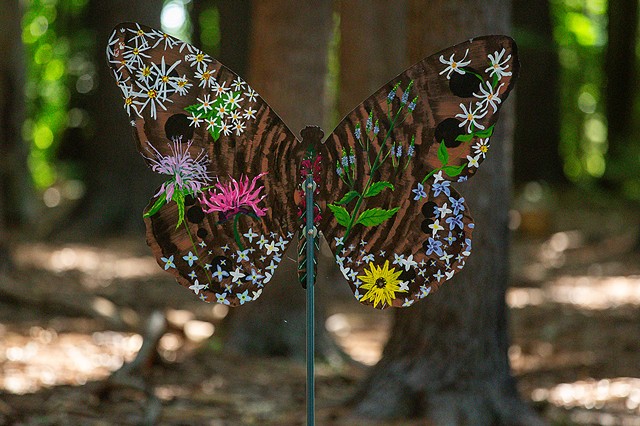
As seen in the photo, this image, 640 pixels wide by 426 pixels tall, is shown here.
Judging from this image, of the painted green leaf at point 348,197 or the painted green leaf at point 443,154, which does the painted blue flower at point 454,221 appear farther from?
the painted green leaf at point 348,197

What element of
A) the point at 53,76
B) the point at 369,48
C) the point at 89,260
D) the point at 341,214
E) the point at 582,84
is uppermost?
the point at 582,84

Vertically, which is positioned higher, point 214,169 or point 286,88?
point 286,88

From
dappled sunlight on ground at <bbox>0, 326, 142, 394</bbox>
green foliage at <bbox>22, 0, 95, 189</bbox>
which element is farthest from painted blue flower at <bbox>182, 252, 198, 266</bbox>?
green foliage at <bbox>22, 0, 95, 189</bbox>

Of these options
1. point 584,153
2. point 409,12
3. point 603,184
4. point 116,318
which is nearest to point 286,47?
point 409,12

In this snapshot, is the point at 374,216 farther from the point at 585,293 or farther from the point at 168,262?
the point at 585,293

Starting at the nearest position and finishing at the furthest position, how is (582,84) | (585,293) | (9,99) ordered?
(585,293), (9,99), (582,84)

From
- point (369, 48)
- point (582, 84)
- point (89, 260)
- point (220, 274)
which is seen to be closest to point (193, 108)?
point (220, 274)

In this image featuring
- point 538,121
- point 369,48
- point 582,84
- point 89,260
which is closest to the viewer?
point 369,48
